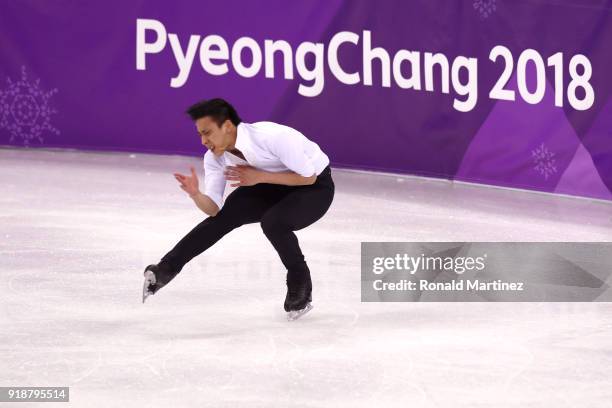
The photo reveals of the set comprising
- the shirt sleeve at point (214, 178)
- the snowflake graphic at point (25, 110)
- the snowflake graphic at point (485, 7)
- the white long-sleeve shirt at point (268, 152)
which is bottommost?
the shirt sleeve at point (214, 178)

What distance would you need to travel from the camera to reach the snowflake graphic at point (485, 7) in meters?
9.94

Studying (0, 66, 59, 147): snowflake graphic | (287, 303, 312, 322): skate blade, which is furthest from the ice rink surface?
(0, 66, 59, 147): snowflake graphic

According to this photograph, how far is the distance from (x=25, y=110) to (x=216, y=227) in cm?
608

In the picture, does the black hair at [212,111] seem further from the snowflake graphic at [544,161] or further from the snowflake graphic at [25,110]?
the snowflake graphic at [25,110]

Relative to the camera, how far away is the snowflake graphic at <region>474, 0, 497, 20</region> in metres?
9.94

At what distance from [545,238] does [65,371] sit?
425 cm

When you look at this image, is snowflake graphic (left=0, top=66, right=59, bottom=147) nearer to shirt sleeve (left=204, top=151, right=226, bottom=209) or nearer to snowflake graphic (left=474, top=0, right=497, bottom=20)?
snowflake graphic (left=474, top=0, right=497, bottom=20)

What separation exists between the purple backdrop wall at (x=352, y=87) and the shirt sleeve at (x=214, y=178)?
183 inches

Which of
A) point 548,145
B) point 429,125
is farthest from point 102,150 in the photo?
point 548,145

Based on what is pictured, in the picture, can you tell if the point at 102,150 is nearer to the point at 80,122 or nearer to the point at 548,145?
the point at 80,122

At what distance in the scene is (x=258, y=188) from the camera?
5766mm

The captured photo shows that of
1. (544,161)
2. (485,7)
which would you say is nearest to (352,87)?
(485,7)

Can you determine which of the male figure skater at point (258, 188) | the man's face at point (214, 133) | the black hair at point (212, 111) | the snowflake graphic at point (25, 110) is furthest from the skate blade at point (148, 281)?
the snowflake graphic at point (25, 110)

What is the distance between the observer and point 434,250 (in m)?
7.46
